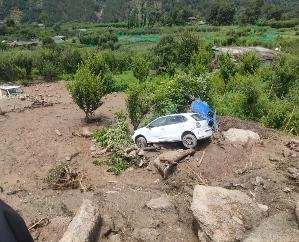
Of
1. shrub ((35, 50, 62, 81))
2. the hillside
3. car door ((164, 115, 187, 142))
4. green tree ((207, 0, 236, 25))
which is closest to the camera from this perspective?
car door ((164, 115, 187, 142))

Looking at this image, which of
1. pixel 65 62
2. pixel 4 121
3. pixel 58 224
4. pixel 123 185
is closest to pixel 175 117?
pixel 123 185

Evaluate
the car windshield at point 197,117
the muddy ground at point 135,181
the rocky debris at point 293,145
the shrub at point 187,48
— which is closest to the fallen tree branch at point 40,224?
the muddy ground at point 135,181

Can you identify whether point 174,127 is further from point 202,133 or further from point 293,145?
point 293,145

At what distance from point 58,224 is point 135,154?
5437 millimetres

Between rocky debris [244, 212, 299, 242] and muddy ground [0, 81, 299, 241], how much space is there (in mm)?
265

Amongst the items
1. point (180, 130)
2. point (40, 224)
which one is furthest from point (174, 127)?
point (40, 224)

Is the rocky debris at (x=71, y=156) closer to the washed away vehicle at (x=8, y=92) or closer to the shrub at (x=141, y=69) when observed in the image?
the washed away vehicle at (x=8, y=92)

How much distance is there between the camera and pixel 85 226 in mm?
10031

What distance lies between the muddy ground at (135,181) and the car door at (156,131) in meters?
0.57

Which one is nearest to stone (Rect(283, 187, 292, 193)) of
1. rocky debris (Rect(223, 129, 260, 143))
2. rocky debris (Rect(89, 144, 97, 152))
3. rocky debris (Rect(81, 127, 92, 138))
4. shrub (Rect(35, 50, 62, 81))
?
rocky debris (Rect(223, 129, 260, 143))

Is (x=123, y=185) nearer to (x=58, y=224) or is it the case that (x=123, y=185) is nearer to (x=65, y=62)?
(x=58, y=224)

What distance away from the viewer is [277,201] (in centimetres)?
1197

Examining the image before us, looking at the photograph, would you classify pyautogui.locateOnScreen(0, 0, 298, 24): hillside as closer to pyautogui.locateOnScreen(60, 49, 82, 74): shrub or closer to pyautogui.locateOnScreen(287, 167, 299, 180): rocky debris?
pyautogui.locateOnScreen(60, 49, 82, 74): shrub

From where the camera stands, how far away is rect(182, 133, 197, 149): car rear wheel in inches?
622
